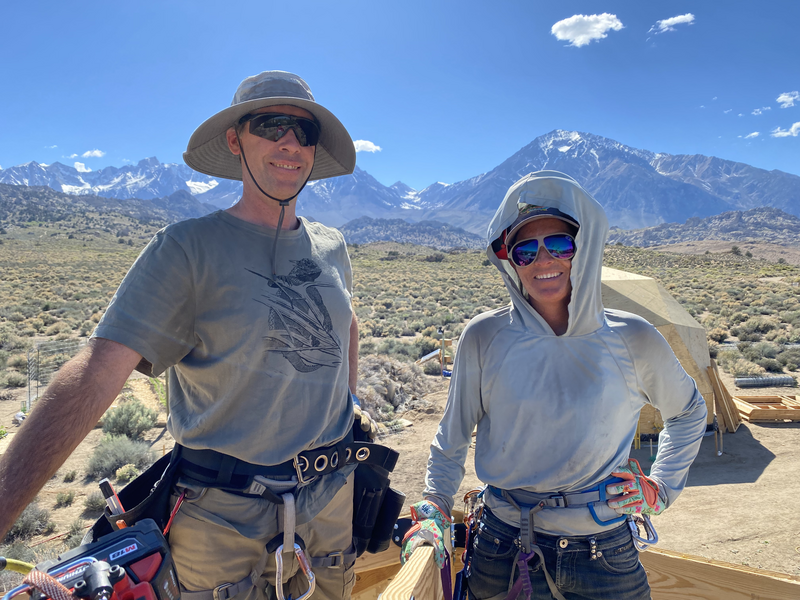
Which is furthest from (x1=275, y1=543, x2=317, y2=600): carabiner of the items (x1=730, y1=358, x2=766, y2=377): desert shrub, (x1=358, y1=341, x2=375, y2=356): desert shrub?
(x1=730, y1=358, x2=766, y2=377): desert shrub

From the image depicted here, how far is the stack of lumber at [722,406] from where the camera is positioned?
740 cm

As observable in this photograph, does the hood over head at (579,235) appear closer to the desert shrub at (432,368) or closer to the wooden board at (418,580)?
the wooden board at (418,580)

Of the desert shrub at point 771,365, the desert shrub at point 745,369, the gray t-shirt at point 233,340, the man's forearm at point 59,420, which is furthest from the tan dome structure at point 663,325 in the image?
the man's forearm at point 59,420

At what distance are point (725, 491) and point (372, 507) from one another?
18.5 ft

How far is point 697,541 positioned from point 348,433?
4.60 m

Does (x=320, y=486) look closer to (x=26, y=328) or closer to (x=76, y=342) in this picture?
(x=76, y=342)

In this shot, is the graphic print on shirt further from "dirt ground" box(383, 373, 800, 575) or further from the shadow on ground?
the shadow on ground

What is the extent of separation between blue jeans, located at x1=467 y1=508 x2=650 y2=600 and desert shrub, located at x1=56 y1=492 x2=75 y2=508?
5.81 m

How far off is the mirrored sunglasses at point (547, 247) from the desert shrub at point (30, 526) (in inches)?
228

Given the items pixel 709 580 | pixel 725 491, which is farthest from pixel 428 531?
pixel 725 491

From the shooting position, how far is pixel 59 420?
1233mm

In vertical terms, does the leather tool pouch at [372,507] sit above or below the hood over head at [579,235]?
below

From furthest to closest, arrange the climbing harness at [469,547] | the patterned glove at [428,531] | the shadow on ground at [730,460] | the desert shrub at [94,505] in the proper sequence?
the shadow on ground at [730,460], the desert shrub at [94,505], the climbing harness at [469,547], the patterned glove at [428,531]

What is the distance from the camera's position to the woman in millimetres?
1724
